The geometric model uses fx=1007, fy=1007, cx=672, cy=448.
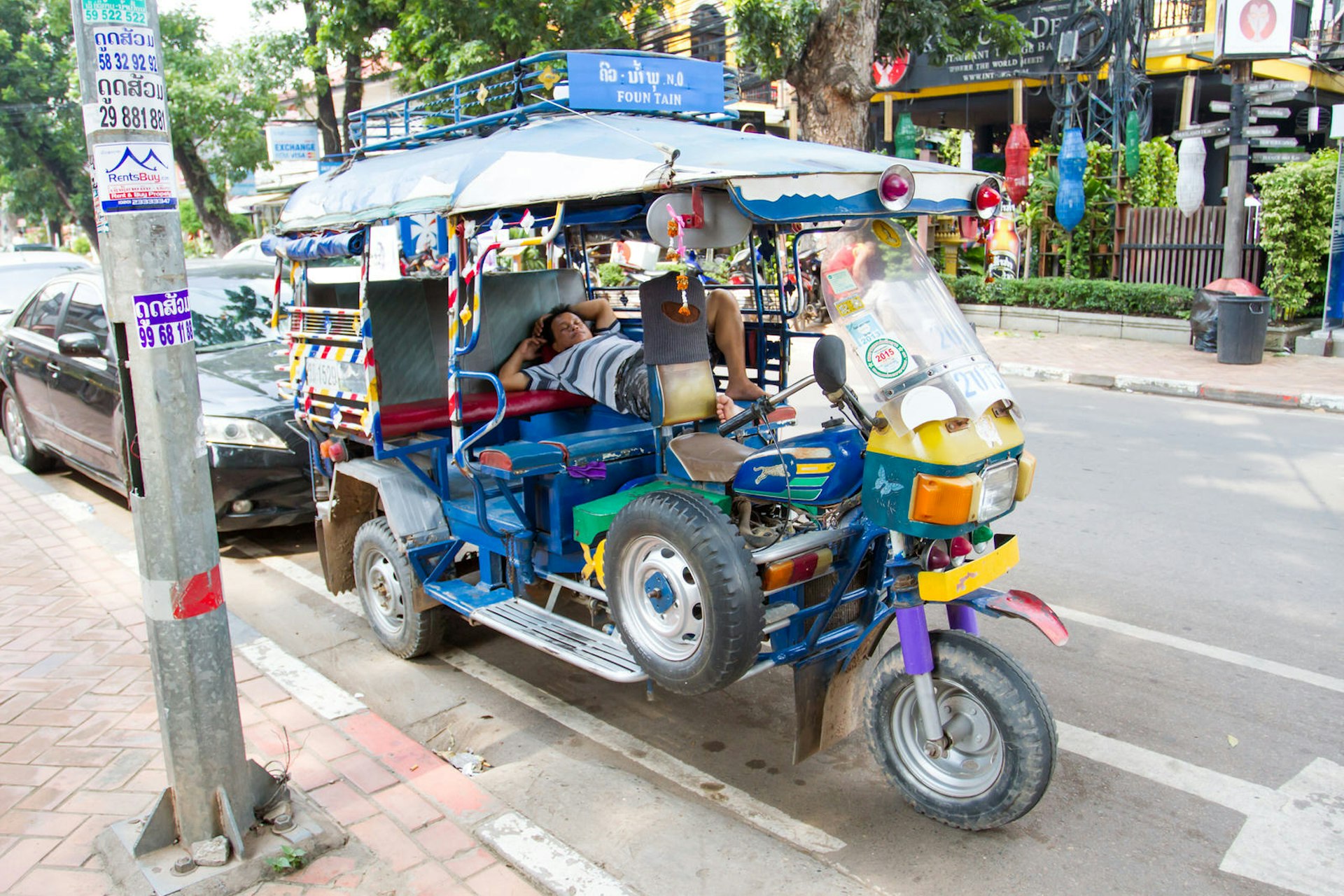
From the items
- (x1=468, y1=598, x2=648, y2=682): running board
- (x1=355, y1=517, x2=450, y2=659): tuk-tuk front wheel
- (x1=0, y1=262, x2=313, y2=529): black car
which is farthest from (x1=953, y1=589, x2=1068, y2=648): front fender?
(x1=0, y1=262, x2=313, y2=529): black car

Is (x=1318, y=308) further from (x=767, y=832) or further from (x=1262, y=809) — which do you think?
(x=767, y=832)

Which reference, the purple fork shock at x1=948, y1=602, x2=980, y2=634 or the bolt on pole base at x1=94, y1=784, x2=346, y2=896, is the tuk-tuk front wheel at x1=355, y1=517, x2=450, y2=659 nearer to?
the bolt on pole base at x1=94, y1=784, x2=346, y2=896

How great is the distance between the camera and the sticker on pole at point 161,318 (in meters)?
2.91

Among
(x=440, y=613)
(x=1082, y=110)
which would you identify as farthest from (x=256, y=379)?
(x=1082, y=110)

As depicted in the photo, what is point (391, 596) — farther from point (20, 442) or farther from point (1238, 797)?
point (20, 442)

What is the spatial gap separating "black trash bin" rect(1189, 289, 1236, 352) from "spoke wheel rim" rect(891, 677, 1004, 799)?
36.9ft

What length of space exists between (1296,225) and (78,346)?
13.6 meters

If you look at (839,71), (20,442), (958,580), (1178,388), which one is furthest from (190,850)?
(1178,388)

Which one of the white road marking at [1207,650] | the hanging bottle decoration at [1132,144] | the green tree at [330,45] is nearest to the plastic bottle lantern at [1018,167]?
the hanging bottle decoration at [1132,144]

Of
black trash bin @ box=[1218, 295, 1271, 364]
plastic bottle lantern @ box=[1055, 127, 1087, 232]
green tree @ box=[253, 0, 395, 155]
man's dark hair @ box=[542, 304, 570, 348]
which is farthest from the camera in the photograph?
green tree @ box=[253, 0, 395, 155]

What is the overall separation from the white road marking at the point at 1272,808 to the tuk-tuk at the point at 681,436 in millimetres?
838

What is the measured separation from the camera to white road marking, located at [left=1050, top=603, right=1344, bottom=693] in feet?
14.8

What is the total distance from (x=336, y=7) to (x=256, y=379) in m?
11.3

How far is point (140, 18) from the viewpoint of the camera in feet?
9.17
